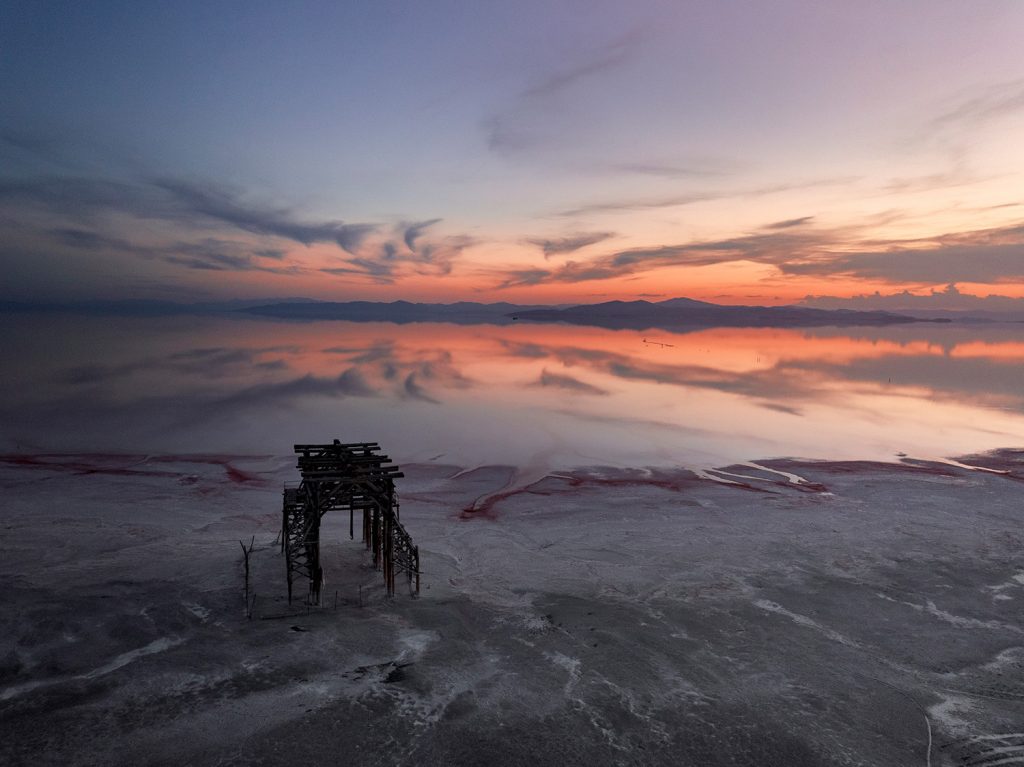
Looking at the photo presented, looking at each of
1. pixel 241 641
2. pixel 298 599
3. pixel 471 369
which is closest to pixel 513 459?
pixel 298 599

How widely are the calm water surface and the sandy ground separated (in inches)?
692

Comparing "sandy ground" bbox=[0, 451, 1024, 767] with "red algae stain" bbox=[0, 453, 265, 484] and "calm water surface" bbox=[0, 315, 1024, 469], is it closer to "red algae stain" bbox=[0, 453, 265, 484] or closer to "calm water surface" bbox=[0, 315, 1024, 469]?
"red algae stain" bbox=[0, 453, 265, 484]

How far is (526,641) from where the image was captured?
19609 millimetres

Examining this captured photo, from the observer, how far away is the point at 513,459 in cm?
4806

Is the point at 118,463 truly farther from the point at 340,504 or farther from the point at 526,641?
the point at 526,641

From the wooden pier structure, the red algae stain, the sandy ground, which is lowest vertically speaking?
the red algae stain

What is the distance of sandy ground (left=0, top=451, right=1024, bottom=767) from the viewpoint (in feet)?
49.3

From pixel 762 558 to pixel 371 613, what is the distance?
16.7 metres

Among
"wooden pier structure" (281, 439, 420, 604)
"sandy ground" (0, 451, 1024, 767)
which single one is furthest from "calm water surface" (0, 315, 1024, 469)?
"wooden pier structure" (281, 439, 420, 604)

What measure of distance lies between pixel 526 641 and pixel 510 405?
5200 centimetres

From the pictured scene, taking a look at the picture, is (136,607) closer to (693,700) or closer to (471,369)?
(693,700)

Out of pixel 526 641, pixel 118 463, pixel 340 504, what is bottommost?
pixel 118 463

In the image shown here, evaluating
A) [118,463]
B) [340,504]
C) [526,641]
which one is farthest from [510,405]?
[526,641]

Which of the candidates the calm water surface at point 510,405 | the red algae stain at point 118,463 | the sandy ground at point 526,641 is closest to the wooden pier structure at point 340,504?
the sandy ground at point 526,641
